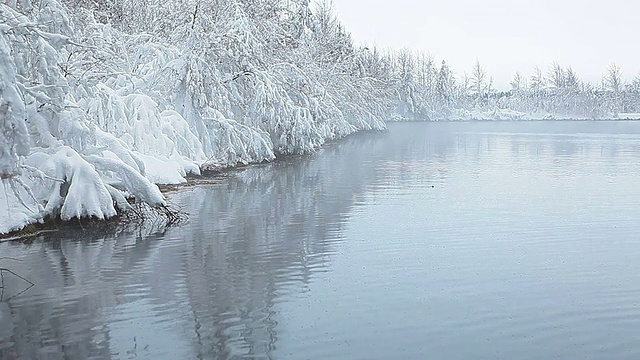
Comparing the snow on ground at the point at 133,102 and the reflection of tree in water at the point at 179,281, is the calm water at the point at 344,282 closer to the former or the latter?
the reflection of tree in water at the point at 179,281

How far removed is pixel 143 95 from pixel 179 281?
1493 cm

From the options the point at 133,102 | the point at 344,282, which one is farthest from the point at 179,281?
the point at 133,102

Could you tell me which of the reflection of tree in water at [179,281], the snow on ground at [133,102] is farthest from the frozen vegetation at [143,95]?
the reflection of tree in water at [179,281]

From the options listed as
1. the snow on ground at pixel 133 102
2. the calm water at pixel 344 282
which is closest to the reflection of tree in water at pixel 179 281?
the calm water at pixel 344 282

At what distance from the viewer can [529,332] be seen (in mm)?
9727

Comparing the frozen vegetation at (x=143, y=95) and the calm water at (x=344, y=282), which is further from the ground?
the frozen vegetation at (x=143, y=95)

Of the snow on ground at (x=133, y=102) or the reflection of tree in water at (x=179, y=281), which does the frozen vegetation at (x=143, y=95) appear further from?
the reflection of tree in water at (x=179, y=281)

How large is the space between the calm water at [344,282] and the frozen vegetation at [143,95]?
153cm

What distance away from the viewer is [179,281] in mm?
12352

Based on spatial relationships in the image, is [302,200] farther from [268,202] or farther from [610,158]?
[610,158]

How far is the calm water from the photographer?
30.5 feet

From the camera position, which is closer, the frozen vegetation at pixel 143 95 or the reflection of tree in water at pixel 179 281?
the reflection of tree in water at pixel 179 281

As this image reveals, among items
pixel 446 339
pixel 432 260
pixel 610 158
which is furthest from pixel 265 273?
pixel 610 158

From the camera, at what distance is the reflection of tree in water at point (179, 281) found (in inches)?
369
